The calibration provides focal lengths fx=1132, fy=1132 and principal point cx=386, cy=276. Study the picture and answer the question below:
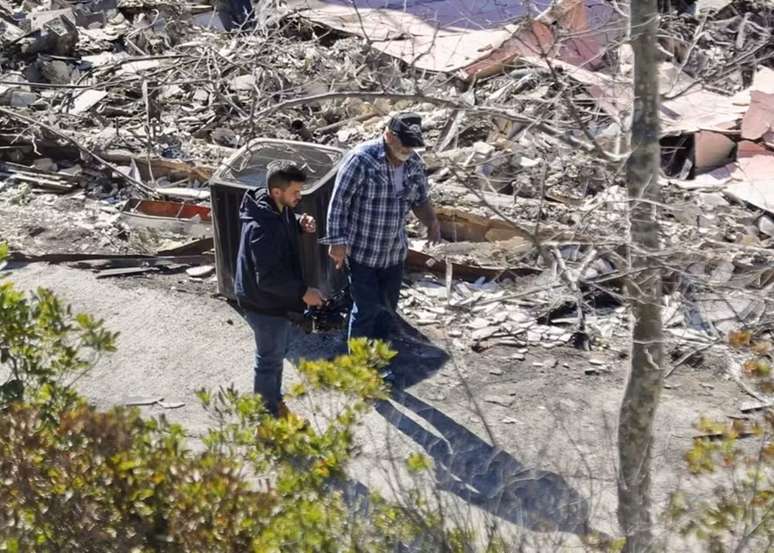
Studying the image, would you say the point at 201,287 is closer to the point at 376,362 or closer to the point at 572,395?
the point at 572,395

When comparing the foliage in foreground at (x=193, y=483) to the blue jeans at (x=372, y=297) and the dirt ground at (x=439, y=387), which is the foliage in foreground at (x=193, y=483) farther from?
the blue jeans at (x=372, y=297)

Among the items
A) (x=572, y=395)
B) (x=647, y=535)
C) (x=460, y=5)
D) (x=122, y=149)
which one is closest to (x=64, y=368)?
(x=647, y=535)

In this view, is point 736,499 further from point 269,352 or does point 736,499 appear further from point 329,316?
point 329,316

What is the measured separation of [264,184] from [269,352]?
65.0 inches

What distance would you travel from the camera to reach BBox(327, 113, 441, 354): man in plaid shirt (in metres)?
6.77

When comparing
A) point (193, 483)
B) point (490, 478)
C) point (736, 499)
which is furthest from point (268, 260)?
point (736, 499)

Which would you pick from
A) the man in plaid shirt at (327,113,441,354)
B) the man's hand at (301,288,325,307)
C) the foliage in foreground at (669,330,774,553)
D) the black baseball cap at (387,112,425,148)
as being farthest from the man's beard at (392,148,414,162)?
the foliage in foreground at (669,330,774,553)

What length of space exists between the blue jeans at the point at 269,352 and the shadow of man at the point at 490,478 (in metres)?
0.75

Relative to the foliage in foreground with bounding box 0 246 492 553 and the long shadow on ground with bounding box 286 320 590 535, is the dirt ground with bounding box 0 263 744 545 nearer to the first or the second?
the long shadow on ground with bounding box 286 320 590 535

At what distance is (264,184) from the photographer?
7848mm

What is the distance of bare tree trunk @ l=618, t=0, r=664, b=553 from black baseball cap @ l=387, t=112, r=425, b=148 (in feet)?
7.22

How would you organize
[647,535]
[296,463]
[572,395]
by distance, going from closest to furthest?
1. [296,463]
2. [647,535]
3. [572,395]

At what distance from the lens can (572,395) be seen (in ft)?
24.0

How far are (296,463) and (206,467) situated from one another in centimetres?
33
